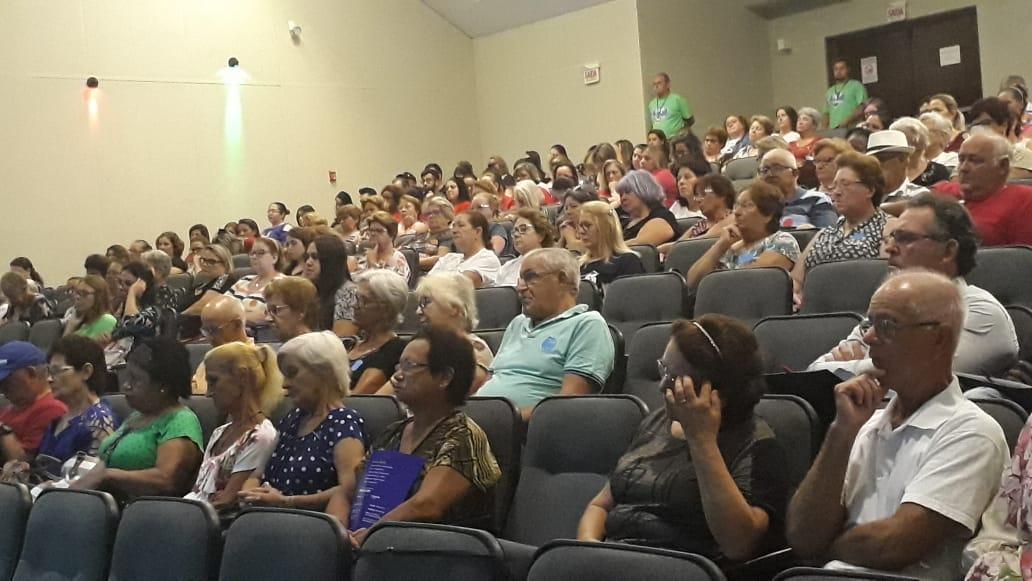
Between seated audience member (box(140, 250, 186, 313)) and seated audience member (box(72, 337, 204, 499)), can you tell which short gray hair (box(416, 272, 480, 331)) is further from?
seated audience member (box(140, 250, 186, 313))

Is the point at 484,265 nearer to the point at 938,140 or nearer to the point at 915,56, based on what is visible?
the point at 938,140

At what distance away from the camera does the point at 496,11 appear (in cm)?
1182

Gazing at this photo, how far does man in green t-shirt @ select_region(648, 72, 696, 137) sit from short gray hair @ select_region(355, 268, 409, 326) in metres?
7.08

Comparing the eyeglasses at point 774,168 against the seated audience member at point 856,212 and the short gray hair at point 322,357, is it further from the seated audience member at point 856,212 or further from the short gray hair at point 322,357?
the short gray hair at point 322,357

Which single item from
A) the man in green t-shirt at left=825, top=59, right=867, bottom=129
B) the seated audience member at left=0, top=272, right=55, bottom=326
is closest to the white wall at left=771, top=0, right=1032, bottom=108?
the man in green t-shirt at left=825, top=59, right=867, bottom=129

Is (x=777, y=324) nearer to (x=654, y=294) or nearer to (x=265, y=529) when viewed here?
(x=654, y=294)

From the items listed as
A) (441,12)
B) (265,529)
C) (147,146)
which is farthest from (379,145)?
(265,529)

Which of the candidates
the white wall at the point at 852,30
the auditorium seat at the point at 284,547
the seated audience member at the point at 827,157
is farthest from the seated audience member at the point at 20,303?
the white wall at the point at 852,30

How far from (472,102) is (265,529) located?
10.6m

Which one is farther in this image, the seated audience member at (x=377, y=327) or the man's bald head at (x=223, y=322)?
the man's bald head at (x=223, y=322)

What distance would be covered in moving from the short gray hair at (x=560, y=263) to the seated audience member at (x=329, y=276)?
144cm

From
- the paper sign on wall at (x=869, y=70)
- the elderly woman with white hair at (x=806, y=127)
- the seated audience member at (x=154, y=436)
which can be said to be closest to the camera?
the seated audience member at (x=154, y=436)

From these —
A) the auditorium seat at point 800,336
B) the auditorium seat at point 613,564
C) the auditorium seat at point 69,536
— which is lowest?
the auditorium seat at point 69,536

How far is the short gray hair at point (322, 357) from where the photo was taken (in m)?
3.08
